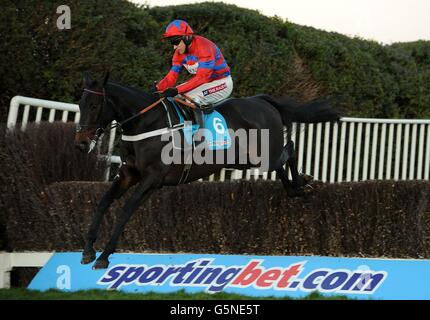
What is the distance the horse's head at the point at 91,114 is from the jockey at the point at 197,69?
576mm

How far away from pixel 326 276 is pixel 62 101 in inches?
143

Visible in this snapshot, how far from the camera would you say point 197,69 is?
6551 millimetres

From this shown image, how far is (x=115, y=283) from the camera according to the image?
6.69m

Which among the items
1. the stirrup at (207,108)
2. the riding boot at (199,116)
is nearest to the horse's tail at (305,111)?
the stirrup at (207,108)

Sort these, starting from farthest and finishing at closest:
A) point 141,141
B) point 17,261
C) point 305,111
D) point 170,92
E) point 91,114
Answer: point 305,111 < point 17,261 < point 170,92 < point 141,141 < point 91,114

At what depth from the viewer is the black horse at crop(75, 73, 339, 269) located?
597 centimetres

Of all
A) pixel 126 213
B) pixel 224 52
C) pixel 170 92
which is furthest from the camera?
pixel 224 52

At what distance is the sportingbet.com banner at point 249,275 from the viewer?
6.02 m

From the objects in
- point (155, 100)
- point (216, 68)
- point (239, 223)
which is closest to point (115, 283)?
point (239, 223)

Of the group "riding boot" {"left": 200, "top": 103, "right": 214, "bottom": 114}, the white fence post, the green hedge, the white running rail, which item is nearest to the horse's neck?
"riding boot" {"left": 200, "top": 103, "right": 214, "bottom": 114}

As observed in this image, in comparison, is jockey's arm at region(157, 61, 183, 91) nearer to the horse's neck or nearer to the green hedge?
the horse's neck

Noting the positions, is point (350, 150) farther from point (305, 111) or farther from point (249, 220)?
point (249, 220)

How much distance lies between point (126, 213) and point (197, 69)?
1.37m

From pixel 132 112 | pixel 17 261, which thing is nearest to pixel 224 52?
pixel 132 112
